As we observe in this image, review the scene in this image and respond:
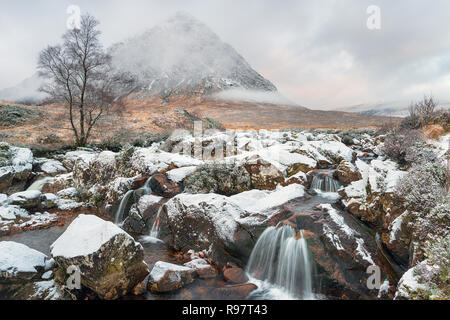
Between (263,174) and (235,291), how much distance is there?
628 centimetres

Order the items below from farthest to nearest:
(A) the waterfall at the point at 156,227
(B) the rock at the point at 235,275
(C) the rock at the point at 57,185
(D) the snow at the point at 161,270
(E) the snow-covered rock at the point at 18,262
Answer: (C) the rock at the point at 57,185 → (A) the waterfall at the point at 156,227 → (B) the rock at the point at 235,275 → (D) the snow at the point at 161,270 → (E) the snow-covered rock at the point at 18,262

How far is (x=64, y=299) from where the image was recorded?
209 inches

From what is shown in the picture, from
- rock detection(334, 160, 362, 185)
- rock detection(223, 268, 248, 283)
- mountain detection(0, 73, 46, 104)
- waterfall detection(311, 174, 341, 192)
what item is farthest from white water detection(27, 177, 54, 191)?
mountain detection(0, 73, 46, 104)

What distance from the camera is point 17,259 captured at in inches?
236

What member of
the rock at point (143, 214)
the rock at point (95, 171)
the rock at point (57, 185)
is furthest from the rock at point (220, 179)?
the rock at point (57, 185)

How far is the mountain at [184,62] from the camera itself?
106 metres

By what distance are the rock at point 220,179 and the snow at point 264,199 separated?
231 centimetres

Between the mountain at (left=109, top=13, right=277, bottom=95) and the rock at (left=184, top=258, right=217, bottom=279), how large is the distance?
96.9m

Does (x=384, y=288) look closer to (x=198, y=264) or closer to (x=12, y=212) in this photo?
(x=198, y=264)

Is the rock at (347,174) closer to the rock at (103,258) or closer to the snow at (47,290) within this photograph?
the rock at (103,258)

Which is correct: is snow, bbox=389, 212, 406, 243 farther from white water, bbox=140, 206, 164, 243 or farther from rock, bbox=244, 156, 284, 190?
white water, bbox=140, 206, 164, 243

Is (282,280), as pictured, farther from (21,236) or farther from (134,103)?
(134,103)

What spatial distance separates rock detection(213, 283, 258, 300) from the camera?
576cm
